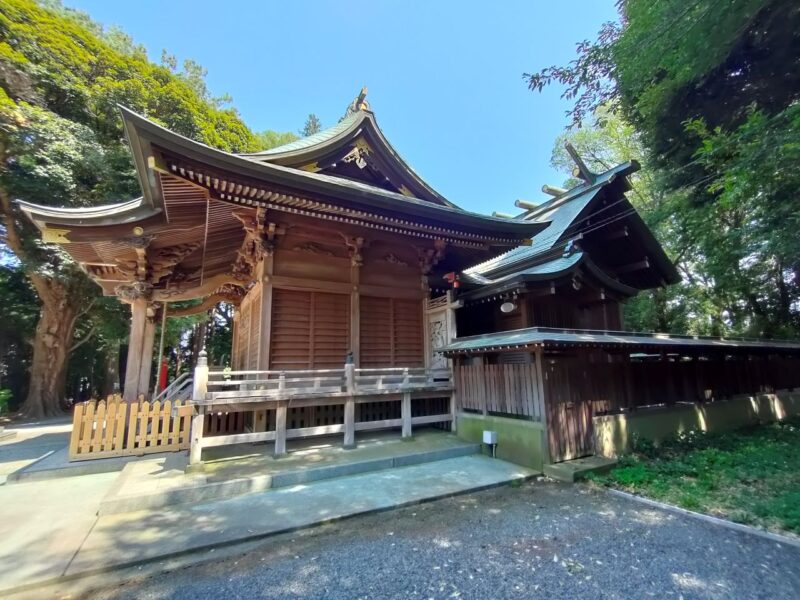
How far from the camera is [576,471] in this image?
523 centimetres

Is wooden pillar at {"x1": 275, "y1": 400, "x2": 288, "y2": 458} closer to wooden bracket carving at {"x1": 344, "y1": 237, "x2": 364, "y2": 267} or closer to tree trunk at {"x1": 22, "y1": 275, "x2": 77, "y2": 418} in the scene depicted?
wooden bracket carving at {"x1": 344, "y1": 237, "x2": 364, "y2": 267}

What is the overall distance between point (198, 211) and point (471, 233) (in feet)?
17.8

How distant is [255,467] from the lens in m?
5.36

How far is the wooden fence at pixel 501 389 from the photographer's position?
19.5 feet

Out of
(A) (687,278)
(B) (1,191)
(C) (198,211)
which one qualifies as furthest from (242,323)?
(A) (687,278)

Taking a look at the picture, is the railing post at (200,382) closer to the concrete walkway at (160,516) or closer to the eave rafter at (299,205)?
the concrete walkway at (160,516)

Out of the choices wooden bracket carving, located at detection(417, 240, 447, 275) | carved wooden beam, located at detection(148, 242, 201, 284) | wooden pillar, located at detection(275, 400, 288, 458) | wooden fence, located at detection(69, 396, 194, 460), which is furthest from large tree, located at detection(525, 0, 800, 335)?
wooden fence, located at detection(69, 396, 194, 460)

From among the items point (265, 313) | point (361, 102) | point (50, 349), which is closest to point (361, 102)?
point (361, 102)

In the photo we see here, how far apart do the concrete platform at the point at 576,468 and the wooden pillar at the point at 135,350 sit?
8.10 m

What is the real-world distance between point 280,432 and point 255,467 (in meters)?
0.66

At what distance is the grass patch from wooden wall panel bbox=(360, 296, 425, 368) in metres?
4.32

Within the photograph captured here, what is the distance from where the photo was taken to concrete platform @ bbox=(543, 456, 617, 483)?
A: 521cm

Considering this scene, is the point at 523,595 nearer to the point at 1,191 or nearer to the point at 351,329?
the point at 351,329

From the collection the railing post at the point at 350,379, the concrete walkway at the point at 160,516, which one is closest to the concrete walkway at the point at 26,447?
the concrete walkway at the point at 160,516
